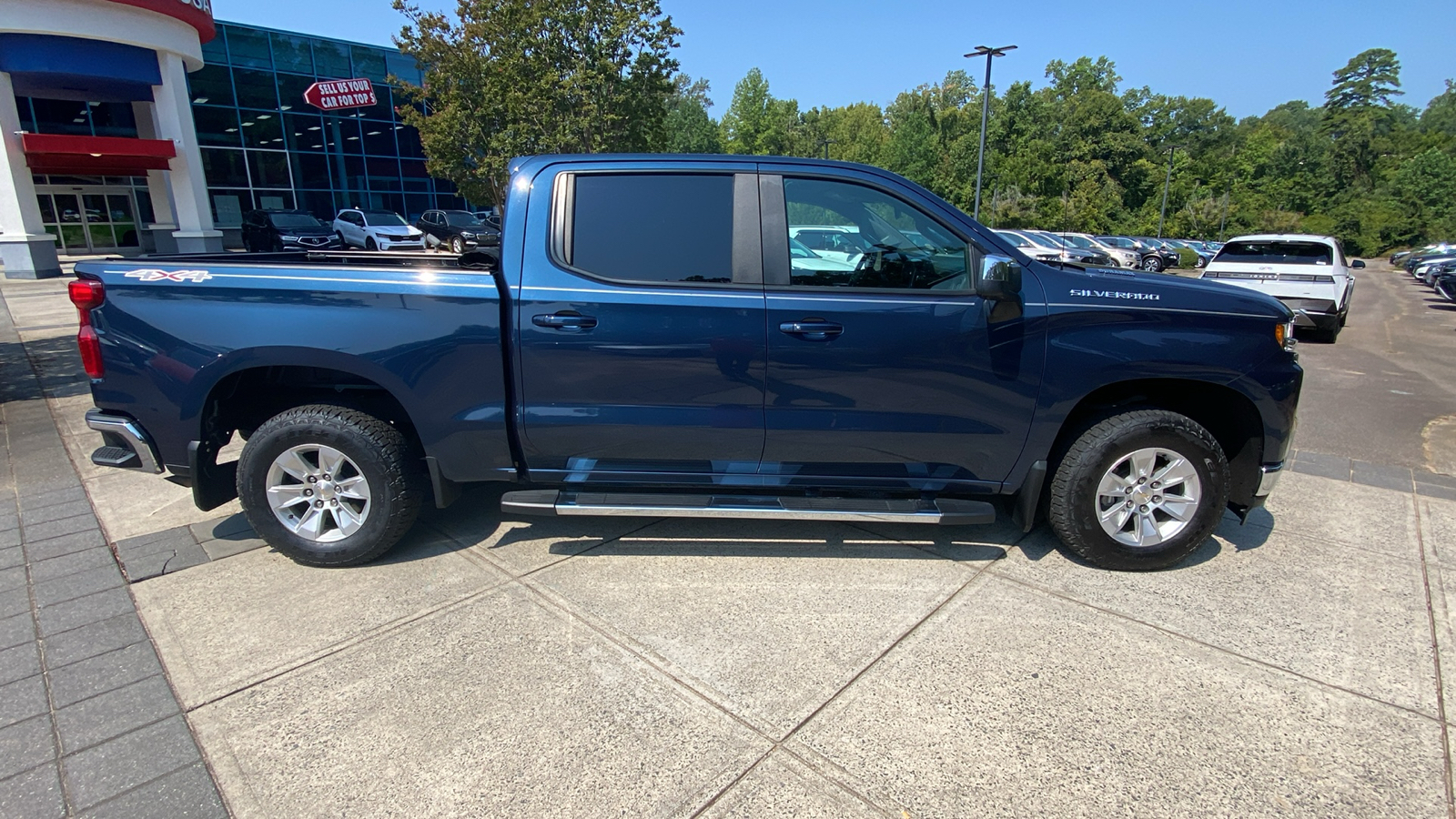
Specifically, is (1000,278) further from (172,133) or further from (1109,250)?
(1109,250)

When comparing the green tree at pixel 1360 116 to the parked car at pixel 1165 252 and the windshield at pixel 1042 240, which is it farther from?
the windshield at pixel 1042 240

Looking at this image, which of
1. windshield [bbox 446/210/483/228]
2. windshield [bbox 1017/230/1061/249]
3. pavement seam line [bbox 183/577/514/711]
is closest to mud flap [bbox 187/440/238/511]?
pavement seam line [bbox 183/577/514/711]

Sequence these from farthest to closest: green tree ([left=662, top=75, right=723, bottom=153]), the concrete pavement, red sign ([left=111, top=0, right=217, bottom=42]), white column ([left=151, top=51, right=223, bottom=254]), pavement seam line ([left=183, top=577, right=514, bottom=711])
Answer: green tree ([left=662, top=75, right=723, bottom=153]) → white column ([left=151, top=51, right=223, bottom=254]) → red sign ([left=111, top=0, right=217, bottom=42]) → pavement seam line ([left=183, top=577, right=514, bottom=711]) → the concrete pavement

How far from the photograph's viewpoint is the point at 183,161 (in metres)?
20.8

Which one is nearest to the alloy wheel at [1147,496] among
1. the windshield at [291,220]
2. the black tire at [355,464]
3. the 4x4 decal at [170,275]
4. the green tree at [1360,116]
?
the black tire at [355,464]

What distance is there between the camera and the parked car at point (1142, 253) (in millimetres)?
32125

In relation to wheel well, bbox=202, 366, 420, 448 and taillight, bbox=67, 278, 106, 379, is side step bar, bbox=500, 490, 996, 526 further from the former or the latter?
taillight, bbox=67, 278, 106, 379

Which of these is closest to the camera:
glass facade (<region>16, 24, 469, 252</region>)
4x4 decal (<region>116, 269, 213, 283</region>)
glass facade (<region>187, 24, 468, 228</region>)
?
4x4 decal (<region>116, 269, 213, 283</region>)

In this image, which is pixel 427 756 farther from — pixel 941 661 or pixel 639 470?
pixel 941 661

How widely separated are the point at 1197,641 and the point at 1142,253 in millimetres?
35887

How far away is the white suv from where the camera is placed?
1123cm

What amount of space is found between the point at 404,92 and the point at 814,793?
27.8 m

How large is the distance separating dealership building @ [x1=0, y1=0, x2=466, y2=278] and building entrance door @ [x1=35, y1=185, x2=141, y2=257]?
43 mm

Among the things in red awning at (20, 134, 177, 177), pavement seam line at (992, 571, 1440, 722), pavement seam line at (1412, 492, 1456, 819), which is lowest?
pavement seam line at (1412, 492, 1456, 819)
